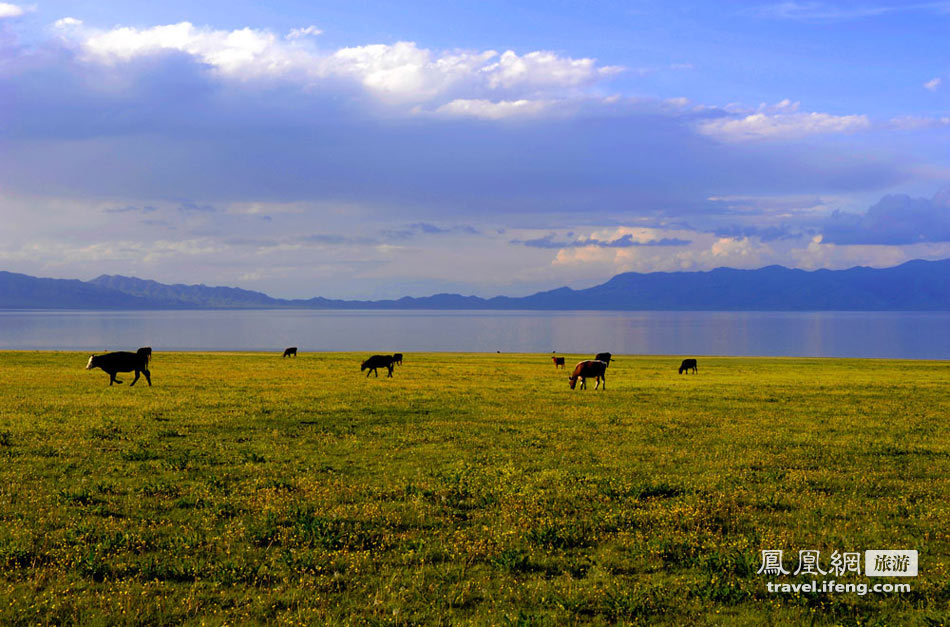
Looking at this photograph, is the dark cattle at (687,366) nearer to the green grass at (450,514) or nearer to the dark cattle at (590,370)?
the dark cattle at (590,370)

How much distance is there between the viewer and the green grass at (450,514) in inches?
348

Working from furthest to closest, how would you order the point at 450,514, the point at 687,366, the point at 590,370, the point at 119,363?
the point at 687,366 < the point at 590,370 < the point at 119,363 < the point at 450,514

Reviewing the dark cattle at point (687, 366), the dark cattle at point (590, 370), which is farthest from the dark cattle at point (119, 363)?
the dark cattle at point (687, 366)

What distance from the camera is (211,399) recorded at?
30.6 m

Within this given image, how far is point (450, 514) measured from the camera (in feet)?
41.8

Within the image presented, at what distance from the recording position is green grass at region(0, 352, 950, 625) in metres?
8.85

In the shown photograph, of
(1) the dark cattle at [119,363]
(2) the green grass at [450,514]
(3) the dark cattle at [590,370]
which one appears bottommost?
(2) the green grass at [450,514]

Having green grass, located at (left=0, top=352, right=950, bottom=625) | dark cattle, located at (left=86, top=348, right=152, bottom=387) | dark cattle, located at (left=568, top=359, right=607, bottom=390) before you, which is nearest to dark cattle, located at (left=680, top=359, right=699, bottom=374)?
dark cattle, located at (left=568, top=359, right=607, bottom=390)

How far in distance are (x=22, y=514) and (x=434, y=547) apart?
27.7 feet

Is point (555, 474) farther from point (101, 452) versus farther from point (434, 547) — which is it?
point (101, 452)

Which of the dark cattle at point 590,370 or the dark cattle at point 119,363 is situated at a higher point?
the dark cattle at point 590,370

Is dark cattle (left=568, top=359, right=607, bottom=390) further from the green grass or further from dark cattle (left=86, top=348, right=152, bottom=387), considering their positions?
dark cattle (left=86, top=348, right=152, bottom=387)

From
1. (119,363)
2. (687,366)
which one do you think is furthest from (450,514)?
(687,366)

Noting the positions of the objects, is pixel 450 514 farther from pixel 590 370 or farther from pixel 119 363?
pixel 119 363
